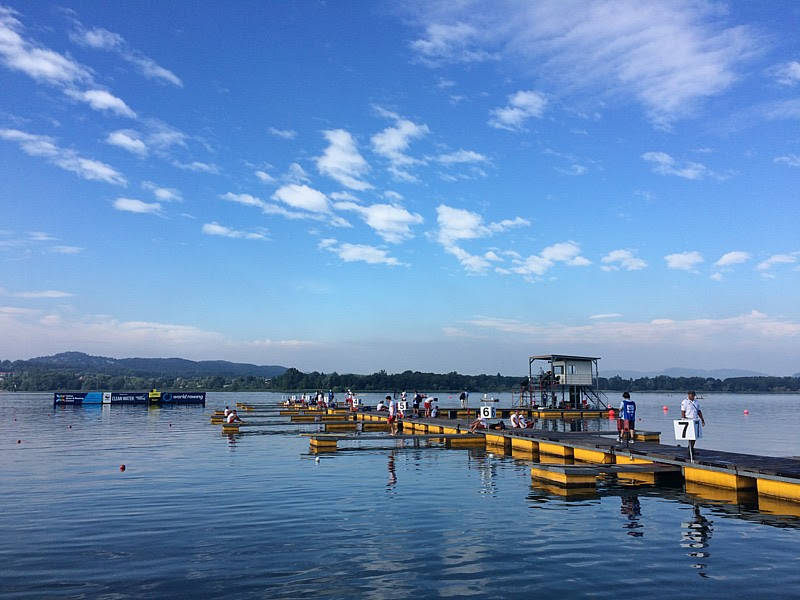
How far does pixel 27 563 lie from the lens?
1338 centimetres

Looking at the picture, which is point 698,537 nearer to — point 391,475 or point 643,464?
point 643,464

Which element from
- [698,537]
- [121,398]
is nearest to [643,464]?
[698,537]

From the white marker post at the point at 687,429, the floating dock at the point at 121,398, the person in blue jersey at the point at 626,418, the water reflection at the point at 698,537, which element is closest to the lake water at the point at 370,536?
the water reflection at the point at 698,537

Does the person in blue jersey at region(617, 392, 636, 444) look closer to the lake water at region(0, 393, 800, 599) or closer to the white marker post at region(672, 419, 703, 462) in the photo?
the lake water at region(0, 393, 800, 599)

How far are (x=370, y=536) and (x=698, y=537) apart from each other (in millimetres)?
8686

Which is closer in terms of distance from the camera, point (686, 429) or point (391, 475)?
point (686, 429)

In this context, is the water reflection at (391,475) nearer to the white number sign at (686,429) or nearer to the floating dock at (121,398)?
the white number sign at (686,429)

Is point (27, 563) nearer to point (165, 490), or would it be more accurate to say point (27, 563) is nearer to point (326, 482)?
point (165, 490)

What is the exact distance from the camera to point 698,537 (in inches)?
611

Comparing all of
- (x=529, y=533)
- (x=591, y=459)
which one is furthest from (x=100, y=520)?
(x=591, y=459)

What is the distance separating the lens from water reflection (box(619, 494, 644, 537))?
16172 millimetres

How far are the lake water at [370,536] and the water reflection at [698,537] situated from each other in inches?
2.9

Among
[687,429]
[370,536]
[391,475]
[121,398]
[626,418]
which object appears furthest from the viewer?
[121,398]

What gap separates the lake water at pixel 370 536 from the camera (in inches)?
463
